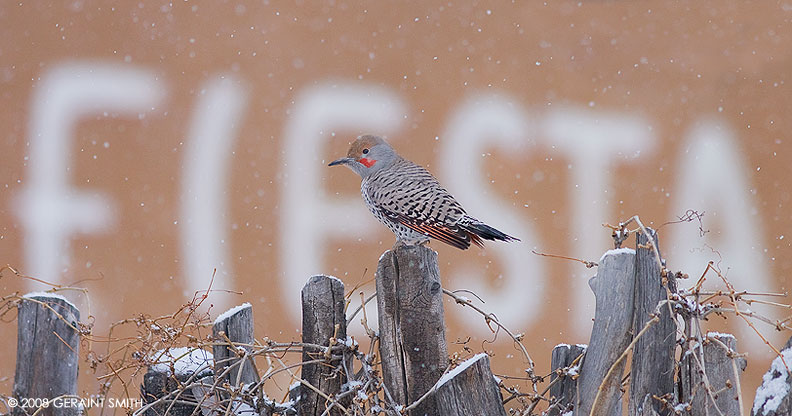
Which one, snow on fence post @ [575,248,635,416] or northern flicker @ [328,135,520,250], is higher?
northern flicker @ [328,135,520,250]

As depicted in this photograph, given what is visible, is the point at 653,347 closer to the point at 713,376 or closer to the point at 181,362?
the point at 713,376

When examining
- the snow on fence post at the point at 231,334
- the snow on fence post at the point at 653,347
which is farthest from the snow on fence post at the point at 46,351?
the snow on fence post at the point at 653,347

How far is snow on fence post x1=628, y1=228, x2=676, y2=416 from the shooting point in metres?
2.03

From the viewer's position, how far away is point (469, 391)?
6.82ft

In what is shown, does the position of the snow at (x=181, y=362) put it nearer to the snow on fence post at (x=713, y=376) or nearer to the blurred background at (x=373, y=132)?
the snow on fence post at (x=713, y=376)

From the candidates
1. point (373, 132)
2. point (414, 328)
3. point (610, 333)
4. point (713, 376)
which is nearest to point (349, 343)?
point (414, 328)

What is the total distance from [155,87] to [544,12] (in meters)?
2.16

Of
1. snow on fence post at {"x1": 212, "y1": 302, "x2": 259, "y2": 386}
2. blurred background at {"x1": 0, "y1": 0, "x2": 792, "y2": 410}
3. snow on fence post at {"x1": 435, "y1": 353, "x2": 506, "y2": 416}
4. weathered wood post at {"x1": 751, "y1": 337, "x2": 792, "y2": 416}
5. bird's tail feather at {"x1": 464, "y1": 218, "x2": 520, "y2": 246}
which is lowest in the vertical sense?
weathered wood post at {"x1": 751, "y1": 337, "x2": 792, "y2": 416}

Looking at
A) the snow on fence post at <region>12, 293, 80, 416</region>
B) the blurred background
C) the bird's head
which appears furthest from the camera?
the blurred background

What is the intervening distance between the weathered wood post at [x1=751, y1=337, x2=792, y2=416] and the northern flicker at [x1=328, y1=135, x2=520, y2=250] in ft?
2.69

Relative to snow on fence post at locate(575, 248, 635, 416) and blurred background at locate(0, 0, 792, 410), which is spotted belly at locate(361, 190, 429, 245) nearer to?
snow on fence post at locate(575, 248, 635, 416)

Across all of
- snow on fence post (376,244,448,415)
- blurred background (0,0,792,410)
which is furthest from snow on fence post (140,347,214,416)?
blurred background (0,0,792,410)

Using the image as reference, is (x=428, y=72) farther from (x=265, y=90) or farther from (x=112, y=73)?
(x=112, y=73)

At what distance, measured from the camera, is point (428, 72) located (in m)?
4.57
